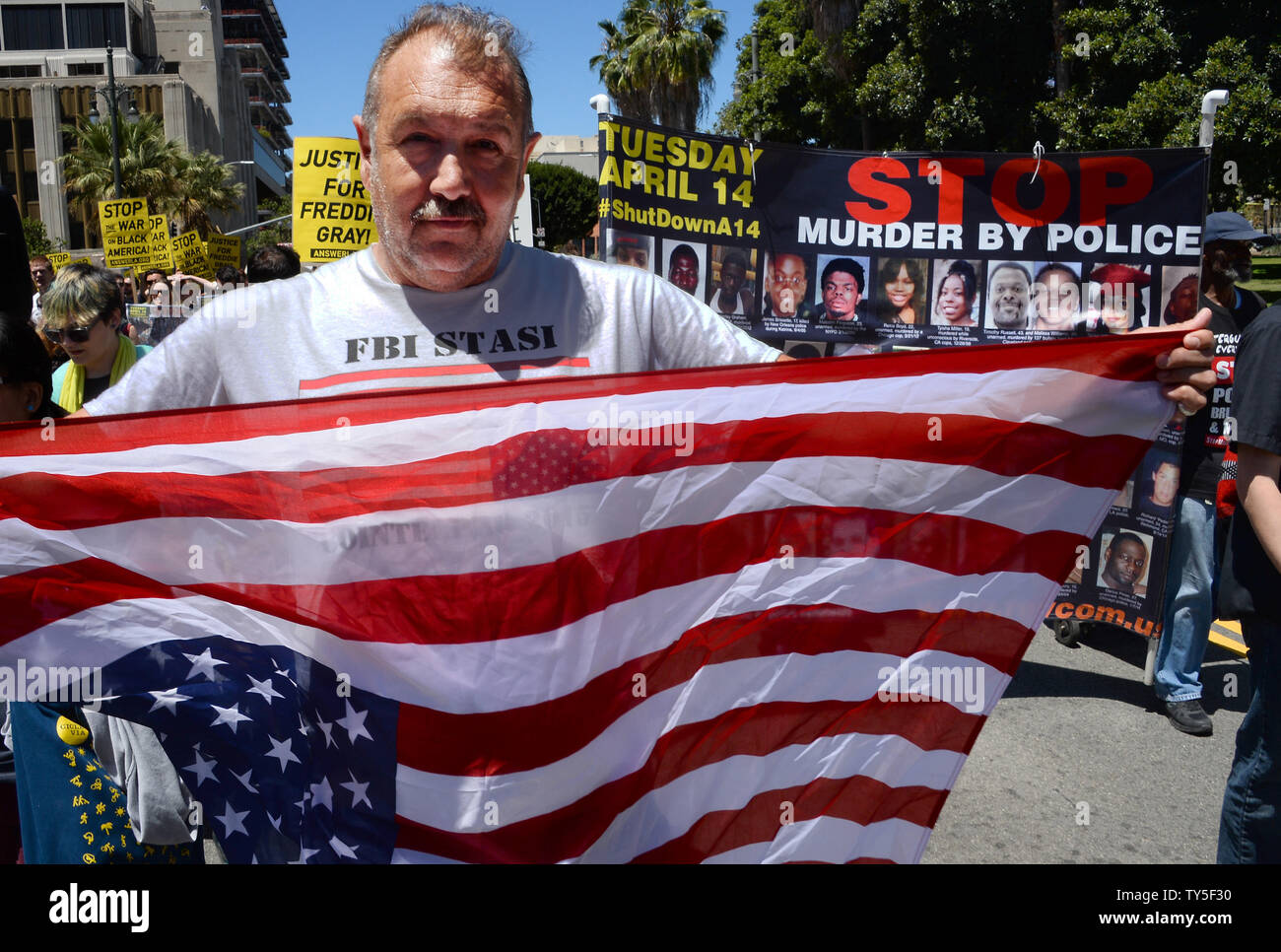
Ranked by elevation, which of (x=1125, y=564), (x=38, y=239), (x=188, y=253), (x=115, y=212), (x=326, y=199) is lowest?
(x=1125, y=564)

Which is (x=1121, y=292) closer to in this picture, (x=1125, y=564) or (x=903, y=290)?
(x=903, y=290)

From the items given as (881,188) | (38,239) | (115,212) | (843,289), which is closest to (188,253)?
(115,212)

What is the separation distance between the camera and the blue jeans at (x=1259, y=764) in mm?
2965

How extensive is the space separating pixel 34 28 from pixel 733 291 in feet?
284

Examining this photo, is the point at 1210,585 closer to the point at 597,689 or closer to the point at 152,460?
the point at 597,689

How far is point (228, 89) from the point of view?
7638 centimetres

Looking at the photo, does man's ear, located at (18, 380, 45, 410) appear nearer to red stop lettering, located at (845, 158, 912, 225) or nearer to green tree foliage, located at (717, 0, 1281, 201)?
red stop lettering, located at (845, 158, 912, 225)

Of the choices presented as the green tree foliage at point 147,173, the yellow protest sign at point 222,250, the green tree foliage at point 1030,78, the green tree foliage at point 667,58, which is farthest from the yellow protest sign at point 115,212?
the green tree foliage at point 147,173

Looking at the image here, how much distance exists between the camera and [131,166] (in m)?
43.8

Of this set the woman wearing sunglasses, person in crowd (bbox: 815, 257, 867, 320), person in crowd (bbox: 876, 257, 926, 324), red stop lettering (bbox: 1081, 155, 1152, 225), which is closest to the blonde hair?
the woman wearing sunglasses

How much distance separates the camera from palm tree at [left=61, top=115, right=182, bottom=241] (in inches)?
1698

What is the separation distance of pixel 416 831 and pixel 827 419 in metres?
1.16

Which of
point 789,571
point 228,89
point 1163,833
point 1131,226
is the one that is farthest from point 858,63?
point 228,89

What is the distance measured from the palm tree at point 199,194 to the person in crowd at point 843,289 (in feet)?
137
